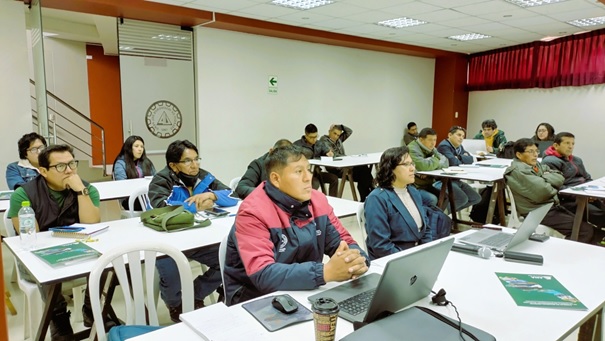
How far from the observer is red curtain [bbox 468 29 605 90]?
8062mm

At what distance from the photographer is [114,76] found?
32.9 ft

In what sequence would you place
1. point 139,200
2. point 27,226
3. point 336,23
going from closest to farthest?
point 27,226
point 139,200
point 336,23

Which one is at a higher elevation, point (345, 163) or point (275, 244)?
point (275, 244)

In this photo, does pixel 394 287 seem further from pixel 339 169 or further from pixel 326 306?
pixel 339 169

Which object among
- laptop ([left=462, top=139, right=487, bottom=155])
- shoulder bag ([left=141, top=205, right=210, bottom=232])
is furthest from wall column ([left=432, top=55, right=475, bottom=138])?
shoulder bag ([left=141, top=205, right=210, bottom=232])

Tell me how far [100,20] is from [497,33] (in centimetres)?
672

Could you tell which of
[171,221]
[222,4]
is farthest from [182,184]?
[222,4]

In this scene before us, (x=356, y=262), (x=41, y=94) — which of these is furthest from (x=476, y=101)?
(x=356, y=262)

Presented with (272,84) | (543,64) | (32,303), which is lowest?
(32,303)

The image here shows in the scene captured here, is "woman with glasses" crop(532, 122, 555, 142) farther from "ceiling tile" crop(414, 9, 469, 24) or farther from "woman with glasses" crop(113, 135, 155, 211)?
"woman with glasses" crop(113, 135, 155, 211)

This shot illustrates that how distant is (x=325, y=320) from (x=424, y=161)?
156 inches

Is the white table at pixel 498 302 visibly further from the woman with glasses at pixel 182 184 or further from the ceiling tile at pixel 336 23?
the ceiling tile at pixel 336 23

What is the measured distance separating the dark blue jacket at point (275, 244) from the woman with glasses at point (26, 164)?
315 cm

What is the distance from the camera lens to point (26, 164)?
165 inches
